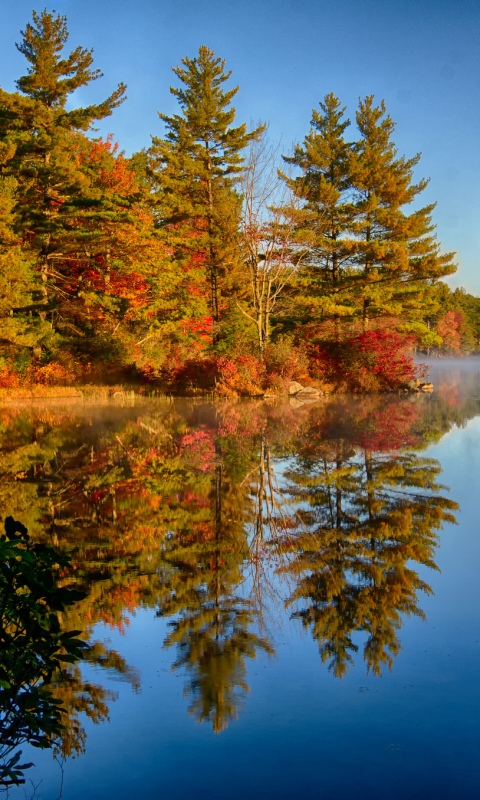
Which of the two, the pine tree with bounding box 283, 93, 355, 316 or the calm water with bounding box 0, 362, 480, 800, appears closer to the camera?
the calm water with bounding box 0, 362, 480, 800

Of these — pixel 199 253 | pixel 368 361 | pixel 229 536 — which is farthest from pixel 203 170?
pixel 229 536

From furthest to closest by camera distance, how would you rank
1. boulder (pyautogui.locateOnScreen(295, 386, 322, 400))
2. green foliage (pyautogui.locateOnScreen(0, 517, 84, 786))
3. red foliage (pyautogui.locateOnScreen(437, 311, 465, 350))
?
red foliage (pyautogui.locateOnScreen(437, 311, 465, 350)), boulder (pyautogui.locateOnScreen(295, 386, 322, 400)), green foliage (pyautogui.locateOnScreen(0, 517, 84, 786))

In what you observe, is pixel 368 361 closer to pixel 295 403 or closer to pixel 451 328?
pixel 295 403


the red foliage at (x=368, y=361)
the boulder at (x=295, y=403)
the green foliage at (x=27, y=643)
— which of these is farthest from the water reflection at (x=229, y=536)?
the red foliage at (x=368, y=361)

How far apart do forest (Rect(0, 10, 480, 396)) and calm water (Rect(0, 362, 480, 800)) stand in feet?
60.2

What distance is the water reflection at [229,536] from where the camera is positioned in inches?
142

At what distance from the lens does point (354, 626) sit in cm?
382

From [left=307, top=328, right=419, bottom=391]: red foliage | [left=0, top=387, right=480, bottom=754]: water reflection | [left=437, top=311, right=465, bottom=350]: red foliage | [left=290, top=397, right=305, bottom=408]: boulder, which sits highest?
[left=437, top=311, right=465, bottom=350]: red foliage

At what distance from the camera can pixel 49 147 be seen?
25406mm

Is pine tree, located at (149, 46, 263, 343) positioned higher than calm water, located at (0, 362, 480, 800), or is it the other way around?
pine tree, located at (149, 46, 263, 343)

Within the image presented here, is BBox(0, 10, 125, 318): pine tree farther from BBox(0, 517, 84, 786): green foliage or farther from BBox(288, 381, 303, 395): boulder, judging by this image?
BBox(0, 517, 84, 786): green foliage

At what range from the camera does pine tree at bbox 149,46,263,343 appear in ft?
100

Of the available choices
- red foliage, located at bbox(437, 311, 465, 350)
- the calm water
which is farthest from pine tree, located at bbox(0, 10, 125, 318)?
red foliage, located at bbox(437, 311, 465, 350)

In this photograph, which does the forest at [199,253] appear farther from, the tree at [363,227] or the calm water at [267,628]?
the calm water at [267,628]
